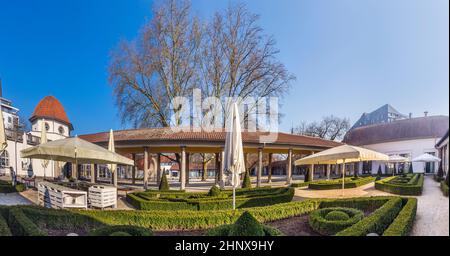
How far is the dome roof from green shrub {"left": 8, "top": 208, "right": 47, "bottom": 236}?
152cm

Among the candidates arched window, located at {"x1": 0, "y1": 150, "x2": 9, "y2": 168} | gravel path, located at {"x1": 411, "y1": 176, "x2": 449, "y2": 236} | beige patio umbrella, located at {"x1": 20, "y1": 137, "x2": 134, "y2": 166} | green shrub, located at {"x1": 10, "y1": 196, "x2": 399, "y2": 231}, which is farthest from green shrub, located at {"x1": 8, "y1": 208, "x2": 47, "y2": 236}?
gravel path, located at {"x1": 411, "y1": 176, "x2": 449, "y2": 236}

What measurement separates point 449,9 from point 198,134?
7.01m

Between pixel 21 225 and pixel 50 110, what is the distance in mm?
1913

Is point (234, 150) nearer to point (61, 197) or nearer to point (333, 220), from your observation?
point (333, 220)

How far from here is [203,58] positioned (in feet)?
14.4

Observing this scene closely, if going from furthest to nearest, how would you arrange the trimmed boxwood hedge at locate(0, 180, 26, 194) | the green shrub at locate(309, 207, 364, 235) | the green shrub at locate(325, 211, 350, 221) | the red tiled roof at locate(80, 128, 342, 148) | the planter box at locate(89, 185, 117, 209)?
the red tiled roof at locate(80, 128, 342, 148) < the planter box at locate(89, 185, 117, 209) < the trimmed boxwood hedge at locate(0, 180, 26, 194) < the green shrub at locate(325, 211, 350, 221) < the green shrub at locate(309, 207, 364, 235)

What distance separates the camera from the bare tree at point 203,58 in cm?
380

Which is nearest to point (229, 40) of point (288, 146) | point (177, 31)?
point (177, 31)

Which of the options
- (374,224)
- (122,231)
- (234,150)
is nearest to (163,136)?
(234,150)

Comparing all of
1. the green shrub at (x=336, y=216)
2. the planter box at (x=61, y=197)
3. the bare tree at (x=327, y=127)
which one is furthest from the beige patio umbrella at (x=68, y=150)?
the green shrub at (x=336, y=216)

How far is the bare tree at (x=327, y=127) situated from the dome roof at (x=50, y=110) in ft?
14.1

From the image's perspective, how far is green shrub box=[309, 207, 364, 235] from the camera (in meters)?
3.38

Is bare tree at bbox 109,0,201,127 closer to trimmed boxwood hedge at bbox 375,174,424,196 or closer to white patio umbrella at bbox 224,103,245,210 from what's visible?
white patio umbrella at bbox 224,103,245,210

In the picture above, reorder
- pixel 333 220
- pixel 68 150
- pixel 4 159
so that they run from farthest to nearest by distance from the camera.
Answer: pixel 4 159
pixel 68 150
pixel 333 220
